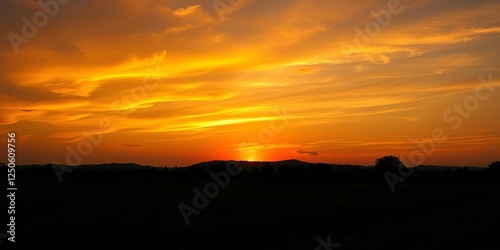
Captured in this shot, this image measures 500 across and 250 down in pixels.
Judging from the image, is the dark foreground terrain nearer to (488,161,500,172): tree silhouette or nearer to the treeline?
the treeline

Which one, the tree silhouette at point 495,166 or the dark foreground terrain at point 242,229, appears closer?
the dark foreground terrain at point 242,229

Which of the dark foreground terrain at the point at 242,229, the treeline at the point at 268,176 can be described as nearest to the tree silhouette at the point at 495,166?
the treeline at the point at 268,176

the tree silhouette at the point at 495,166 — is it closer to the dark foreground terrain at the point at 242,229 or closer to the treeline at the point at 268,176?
the treeline at the point at 268,176

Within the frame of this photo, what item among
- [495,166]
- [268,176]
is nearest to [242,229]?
[268,176]

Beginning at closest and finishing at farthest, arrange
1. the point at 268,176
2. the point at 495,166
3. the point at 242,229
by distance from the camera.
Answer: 1. the point at 242,229
2. the point at 268,176
3. the point at 495,166

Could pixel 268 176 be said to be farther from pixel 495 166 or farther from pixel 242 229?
pixel 242 229

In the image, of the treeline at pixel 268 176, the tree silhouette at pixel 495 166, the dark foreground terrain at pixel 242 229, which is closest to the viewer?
the dark foreground terrain at pixel 242 229

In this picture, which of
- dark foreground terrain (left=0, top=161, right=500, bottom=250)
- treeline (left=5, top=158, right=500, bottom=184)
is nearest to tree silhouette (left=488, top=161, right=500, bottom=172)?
treeline (left=5, top=158, right=500, bottom=184)

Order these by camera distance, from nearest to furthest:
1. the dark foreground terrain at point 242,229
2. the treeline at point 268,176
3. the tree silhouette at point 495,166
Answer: the dark foreground terrain at point 242,229 → the treeline at point 268,176 → the tree silhouette at point 495,166

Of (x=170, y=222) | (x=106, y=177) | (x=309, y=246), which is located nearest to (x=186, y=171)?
(x=106, y=177)

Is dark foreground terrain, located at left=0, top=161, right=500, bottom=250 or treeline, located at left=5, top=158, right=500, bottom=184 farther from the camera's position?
→ treeline, located at left=5, top=158, right=500, bottom=184

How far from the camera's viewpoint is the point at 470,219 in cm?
2227

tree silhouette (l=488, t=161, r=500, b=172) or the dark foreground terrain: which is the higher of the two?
tree silhouette (l=488, t=161, r=500, b=172)

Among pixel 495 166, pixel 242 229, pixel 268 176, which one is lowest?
pixel 242 229
